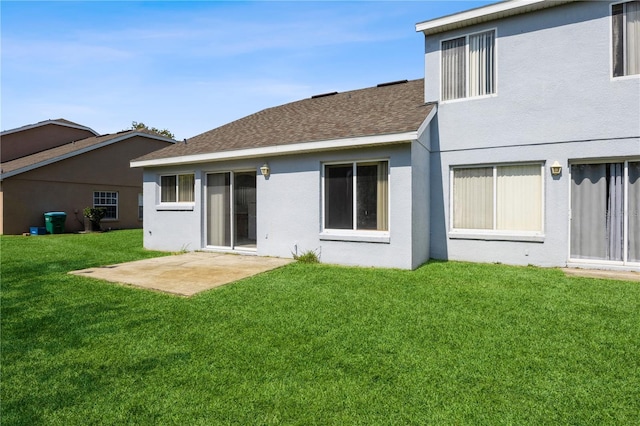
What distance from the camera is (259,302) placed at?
5.52 meters

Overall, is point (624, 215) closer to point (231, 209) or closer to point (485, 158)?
point (485, 158)

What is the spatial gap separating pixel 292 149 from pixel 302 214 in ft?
5.75

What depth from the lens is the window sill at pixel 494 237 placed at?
8.10 metres

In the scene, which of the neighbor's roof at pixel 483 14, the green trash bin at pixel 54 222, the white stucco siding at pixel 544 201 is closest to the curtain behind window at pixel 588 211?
the white stucco siding at pixel 544 201

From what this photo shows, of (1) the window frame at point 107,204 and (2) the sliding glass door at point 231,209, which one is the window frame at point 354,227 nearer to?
(2) the sliding glass door at point 231,209

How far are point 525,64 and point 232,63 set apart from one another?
29.2 feet

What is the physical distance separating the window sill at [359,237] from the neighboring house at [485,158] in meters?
0.03

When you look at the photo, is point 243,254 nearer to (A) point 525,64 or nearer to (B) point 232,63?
(B) point 232,63

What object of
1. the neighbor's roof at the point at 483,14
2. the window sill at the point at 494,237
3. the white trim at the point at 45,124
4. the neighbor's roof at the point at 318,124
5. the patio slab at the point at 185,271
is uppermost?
the white trim at the point at 45,124

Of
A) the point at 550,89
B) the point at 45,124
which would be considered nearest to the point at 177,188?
the point at 550,89

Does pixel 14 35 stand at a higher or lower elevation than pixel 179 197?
higher

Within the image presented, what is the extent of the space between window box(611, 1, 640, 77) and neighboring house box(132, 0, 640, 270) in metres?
0.02

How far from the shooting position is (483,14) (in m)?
8.48

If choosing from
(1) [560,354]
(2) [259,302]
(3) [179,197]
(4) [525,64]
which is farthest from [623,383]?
(3) [179,197]
